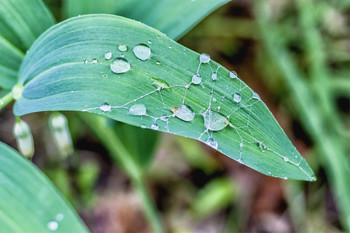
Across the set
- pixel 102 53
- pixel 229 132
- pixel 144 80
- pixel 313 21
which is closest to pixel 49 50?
pixel 102 53

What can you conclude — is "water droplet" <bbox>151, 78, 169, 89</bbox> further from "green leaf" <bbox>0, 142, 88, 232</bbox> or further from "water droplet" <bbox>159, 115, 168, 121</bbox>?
"green leaf" <bbox>0, 142, 88, 232</bbox>

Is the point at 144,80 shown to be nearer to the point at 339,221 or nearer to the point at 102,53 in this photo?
the point at 102,53

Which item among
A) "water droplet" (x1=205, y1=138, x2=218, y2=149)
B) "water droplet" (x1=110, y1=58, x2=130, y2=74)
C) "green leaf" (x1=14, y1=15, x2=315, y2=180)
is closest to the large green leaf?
"green leaf" (x1=14, y1=15, x2=315, y2=180)

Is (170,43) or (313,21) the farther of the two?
(313,21)

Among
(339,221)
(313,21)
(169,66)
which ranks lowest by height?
(339,221)

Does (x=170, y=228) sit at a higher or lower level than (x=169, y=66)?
lower

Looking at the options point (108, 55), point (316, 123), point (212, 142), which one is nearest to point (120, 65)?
point (108, 55)

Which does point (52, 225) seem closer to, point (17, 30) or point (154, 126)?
point (154, 126)
